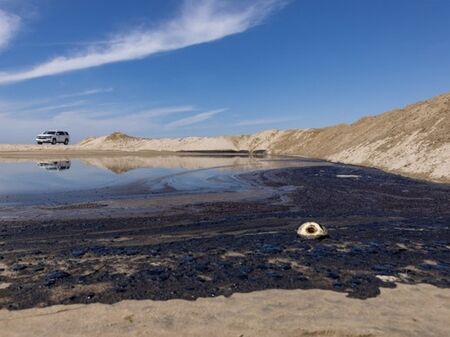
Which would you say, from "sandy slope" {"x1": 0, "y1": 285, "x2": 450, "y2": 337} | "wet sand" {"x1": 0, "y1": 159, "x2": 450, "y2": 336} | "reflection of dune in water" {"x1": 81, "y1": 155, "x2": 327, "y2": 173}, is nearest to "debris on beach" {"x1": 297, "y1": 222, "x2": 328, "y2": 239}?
"wet sand" {"x1": 0, "y1": 159, "x2": 450, "y2": 336}

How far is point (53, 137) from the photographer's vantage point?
77.3 meters

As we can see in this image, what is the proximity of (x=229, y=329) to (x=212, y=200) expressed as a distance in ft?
40.1

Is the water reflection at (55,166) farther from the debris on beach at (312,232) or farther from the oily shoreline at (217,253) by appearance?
the debris on beach at (312,232)

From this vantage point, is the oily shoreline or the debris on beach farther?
the debris on beach

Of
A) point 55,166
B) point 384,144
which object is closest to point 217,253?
point 55,166

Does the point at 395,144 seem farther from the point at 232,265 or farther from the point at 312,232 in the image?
the point at 232,265

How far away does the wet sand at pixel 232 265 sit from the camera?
6.05m

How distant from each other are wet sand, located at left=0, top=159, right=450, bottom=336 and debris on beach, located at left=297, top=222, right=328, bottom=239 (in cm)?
22

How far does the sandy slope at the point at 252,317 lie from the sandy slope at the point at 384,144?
66.0 ft

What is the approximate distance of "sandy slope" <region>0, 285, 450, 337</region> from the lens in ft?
18.4

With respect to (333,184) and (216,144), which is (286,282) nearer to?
(333,184)

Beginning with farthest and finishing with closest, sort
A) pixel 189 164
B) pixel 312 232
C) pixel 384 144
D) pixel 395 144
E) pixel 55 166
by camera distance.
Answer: pixel 189 164
pixel 384 144
pixel 395 144
pixel 55 166
pixel 312 232

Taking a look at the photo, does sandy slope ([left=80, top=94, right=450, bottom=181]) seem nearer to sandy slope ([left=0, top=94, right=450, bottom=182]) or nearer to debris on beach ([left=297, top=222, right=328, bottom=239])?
sandy slope ([left=0, top=94, right=450, bottom=182])

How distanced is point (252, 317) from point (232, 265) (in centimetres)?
240
